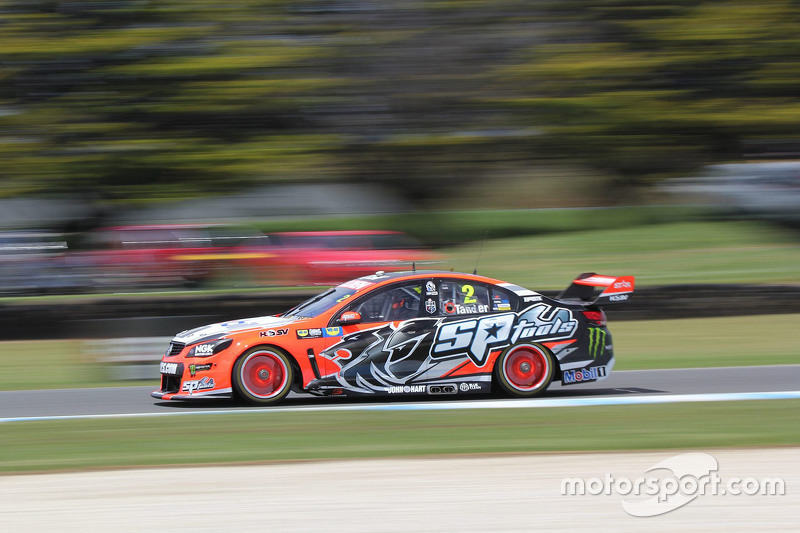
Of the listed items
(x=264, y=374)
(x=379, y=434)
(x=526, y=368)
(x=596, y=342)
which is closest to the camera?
(x=379, y=434)

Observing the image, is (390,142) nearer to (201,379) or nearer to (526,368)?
(526,368)

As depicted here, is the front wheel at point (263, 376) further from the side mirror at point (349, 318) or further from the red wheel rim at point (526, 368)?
the red wheel rim at point (526, 368)

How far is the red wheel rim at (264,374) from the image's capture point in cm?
1005

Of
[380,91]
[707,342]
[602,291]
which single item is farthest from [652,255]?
[602,291]

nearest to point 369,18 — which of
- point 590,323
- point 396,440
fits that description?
point 590,323

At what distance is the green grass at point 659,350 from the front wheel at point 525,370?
12.3 ft

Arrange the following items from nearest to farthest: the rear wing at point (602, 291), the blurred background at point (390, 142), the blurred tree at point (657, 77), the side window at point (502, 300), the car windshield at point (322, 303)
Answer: the car windshield at point (322, 303) → the side window at point (502, 300) → the rear wing at point (602, 291) → the blurred background at point (390, 142) → the blurred tree at point (657, 77)

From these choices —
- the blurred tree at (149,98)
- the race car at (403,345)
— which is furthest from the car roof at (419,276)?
the blurred tree at (149,98)

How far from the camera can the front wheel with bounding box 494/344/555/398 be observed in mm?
10477

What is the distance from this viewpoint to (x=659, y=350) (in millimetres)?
16281

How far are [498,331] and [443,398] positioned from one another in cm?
101

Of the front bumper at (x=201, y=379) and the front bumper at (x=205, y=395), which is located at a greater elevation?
the front bumper at (x=201, y=379)

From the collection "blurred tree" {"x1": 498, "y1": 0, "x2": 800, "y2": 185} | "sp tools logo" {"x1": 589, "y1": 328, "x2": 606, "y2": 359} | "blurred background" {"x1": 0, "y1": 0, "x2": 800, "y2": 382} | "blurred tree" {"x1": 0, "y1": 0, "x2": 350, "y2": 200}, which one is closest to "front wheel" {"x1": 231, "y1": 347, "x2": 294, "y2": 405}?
"sp tools logo" {"x1": 589, "y1": 328, "x2": 606, "y2": 359}

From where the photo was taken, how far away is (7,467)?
293 inches
